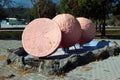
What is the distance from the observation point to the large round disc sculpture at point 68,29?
14719 millimetres

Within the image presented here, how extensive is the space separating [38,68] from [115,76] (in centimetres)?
253

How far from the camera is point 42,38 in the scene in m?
13.5

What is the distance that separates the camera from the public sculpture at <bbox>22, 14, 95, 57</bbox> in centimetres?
1321

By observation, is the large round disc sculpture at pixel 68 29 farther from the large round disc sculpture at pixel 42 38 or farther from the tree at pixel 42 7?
the tree at pixel 42 7

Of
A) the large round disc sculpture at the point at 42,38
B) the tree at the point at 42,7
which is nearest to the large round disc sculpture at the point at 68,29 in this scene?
the large round disc sculpture at the point at 42,38

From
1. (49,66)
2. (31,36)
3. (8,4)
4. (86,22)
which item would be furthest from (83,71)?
(8,4)

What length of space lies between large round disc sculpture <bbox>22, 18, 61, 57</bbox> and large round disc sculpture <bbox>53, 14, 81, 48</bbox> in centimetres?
99

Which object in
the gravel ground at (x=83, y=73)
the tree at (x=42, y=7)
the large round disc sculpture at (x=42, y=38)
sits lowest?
the gravel ground at (x=83, y=73)

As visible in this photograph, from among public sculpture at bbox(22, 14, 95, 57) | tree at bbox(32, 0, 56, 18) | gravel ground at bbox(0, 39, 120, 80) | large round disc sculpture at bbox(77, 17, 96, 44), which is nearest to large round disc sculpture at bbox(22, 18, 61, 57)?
public sculpture at bbox(22, 14, 95, 57)

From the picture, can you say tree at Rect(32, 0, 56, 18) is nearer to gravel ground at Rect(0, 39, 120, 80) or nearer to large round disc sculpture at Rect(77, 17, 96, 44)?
large round disc sculpture at Rect(77, 17, 96, 44)

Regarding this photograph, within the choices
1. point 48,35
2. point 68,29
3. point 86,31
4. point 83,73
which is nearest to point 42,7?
point 86,31

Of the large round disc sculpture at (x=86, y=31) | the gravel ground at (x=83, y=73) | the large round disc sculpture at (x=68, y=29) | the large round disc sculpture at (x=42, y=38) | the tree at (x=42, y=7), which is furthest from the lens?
the tree at (x=42, y=7)

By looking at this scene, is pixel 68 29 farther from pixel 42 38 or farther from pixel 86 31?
pixel 86 31

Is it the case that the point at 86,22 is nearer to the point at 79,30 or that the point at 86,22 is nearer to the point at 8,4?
the point at 79,30
